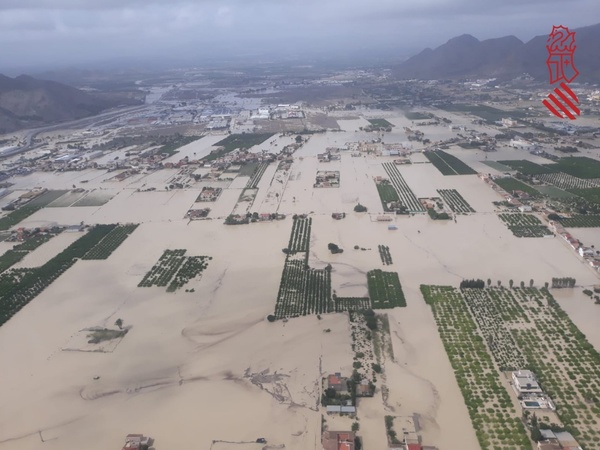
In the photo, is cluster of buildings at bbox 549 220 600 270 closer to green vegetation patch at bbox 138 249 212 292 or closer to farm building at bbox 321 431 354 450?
farm building at bbox 321 431 354 450

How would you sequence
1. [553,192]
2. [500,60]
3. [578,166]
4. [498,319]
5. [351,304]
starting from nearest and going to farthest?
[498,319] → [351,304] → [553,192] → [578,166] → [500,60]

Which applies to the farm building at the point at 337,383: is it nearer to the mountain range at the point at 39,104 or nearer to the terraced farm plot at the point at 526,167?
the terraced farm plot at the point at 526,167

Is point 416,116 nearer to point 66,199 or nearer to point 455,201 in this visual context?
point 455,201

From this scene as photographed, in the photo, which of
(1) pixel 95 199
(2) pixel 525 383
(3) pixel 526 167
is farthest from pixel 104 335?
(3) pixel 526 167

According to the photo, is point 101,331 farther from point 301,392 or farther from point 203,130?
point 203,130

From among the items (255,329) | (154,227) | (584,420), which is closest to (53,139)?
(154,227)

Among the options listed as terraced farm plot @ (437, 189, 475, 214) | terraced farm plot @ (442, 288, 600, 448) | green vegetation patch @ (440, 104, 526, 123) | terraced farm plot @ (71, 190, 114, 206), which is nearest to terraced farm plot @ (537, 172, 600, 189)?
terraced farm plot @ (437, 189, 475, 214)
